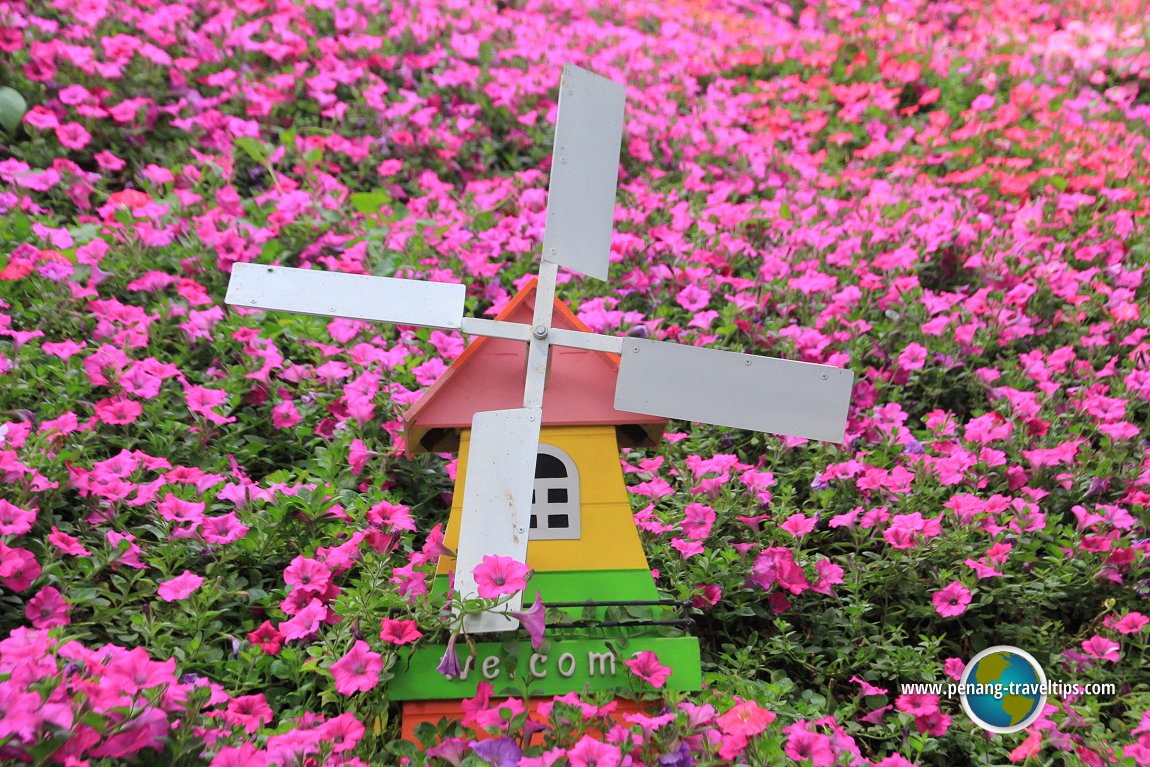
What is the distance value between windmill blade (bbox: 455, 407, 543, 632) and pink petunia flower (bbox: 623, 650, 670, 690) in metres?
0.31

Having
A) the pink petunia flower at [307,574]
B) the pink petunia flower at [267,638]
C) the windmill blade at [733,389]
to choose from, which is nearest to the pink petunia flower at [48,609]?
the pink petunia flower at [267,638]

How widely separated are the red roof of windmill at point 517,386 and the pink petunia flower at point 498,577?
0.43 metres

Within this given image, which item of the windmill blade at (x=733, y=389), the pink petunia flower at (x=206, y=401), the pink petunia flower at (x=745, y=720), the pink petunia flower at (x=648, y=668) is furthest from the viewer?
the pink petunia flower at (x=206, y=401)

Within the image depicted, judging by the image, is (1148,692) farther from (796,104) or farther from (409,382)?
(796,104)

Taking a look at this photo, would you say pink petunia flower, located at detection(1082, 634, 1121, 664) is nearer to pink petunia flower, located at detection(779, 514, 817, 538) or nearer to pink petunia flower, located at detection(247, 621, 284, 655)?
pink petunia flower, located at detection(779, 514, 817, 538)

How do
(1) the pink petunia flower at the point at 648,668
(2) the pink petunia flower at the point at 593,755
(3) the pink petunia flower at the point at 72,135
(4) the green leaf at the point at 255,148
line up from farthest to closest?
1. (4) the green leaf at the point at 255,148
2. (3) the pink petunia flower at the point at 72,135
3. (1) the pink petunia flower at the point at 648,668
4. (2) the pink petunia flower at the point at 593,755

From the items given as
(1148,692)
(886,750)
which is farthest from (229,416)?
(1148,692)

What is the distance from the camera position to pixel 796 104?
7.00 metres

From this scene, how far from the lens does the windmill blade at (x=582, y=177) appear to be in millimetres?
2812

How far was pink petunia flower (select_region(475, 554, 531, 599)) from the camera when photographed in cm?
246

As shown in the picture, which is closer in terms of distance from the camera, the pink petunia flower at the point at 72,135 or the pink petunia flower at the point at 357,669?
the pink petunia flower at the point at 357,669

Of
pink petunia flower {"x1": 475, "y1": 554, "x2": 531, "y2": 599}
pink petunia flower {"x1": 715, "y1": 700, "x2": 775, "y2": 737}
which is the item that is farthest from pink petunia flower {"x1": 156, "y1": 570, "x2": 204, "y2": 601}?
pink petunia flower {"x1": 715, "y1": 700, "x2": 775, "y2": 737}

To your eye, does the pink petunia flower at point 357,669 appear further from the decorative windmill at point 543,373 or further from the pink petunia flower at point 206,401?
the pink petunia flower at point 206,401

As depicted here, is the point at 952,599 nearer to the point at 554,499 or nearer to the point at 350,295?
the point at 554,499
